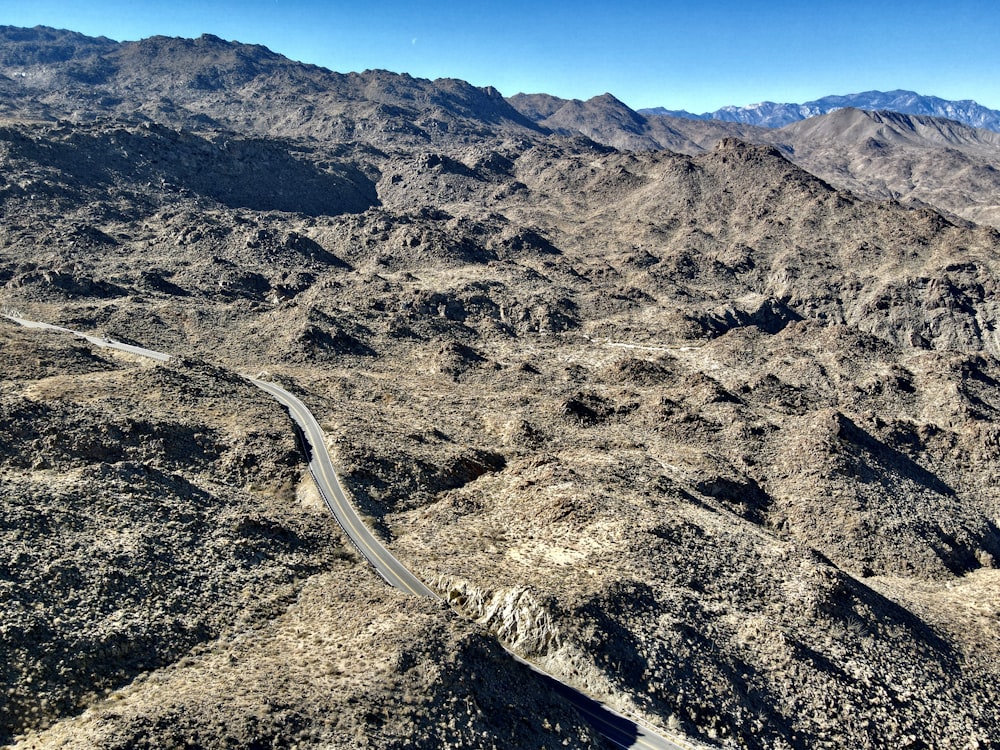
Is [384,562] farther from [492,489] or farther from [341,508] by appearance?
[492,489]

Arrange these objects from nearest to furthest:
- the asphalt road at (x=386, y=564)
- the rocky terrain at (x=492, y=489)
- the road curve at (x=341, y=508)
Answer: the rocky terrain at (x=492, y=489) < the asphalt road at (x=386, y=564) < the road curve at (x=341, y=508)

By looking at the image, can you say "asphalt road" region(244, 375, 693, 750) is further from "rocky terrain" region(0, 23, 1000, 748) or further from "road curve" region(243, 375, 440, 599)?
"rocky terrain" region(0, 23, 1000, 748)

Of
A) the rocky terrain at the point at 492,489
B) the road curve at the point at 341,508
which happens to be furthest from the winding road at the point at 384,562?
the rocky terrain at the point at 492,489

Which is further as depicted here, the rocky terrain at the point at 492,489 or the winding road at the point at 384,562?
the winding road at the point at 384,562

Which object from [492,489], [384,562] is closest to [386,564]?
[384,562]

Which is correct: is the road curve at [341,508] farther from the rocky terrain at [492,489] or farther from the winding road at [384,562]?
the rocky terrain at [492,489]

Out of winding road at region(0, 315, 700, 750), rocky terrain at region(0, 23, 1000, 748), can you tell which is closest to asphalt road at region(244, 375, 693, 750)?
winding road at region(0, 315, 700, 750)

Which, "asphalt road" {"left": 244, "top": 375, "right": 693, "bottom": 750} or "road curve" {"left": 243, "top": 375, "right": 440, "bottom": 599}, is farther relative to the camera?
"road curve" {"left": 243, "top": 375, "right": 440, "bottom": 599}
